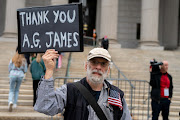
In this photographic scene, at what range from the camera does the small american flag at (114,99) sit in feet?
8.38

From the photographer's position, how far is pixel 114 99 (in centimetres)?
258

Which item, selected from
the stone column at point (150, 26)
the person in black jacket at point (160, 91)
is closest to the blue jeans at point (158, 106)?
the person in black jacket at point (160, 91)

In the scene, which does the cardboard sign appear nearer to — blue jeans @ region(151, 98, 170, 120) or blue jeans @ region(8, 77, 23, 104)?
blue jeans @ region(151, 98, 170, 120)

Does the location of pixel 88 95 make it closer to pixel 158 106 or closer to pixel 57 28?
pixel 57 28

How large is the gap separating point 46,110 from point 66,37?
1.03m

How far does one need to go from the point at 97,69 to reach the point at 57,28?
799 mm

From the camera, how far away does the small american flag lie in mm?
2553

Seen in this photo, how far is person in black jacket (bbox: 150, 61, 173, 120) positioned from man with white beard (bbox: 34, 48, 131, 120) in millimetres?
3835

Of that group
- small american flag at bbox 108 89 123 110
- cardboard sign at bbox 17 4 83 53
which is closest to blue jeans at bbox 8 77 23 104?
cardboard sign at bbox 17 4 83 53

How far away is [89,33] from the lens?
108 ft

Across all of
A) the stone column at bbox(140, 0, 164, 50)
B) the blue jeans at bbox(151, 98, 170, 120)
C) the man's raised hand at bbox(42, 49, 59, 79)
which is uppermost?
the stone column at bbox(140, 0, 164, 50)

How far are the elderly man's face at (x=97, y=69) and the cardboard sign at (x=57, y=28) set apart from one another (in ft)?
1.45

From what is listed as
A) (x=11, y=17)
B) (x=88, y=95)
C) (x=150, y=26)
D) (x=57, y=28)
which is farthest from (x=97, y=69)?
(x=11, y=17)

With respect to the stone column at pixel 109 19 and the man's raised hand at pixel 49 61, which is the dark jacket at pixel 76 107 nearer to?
the man's raised hand at pixel 49 61
